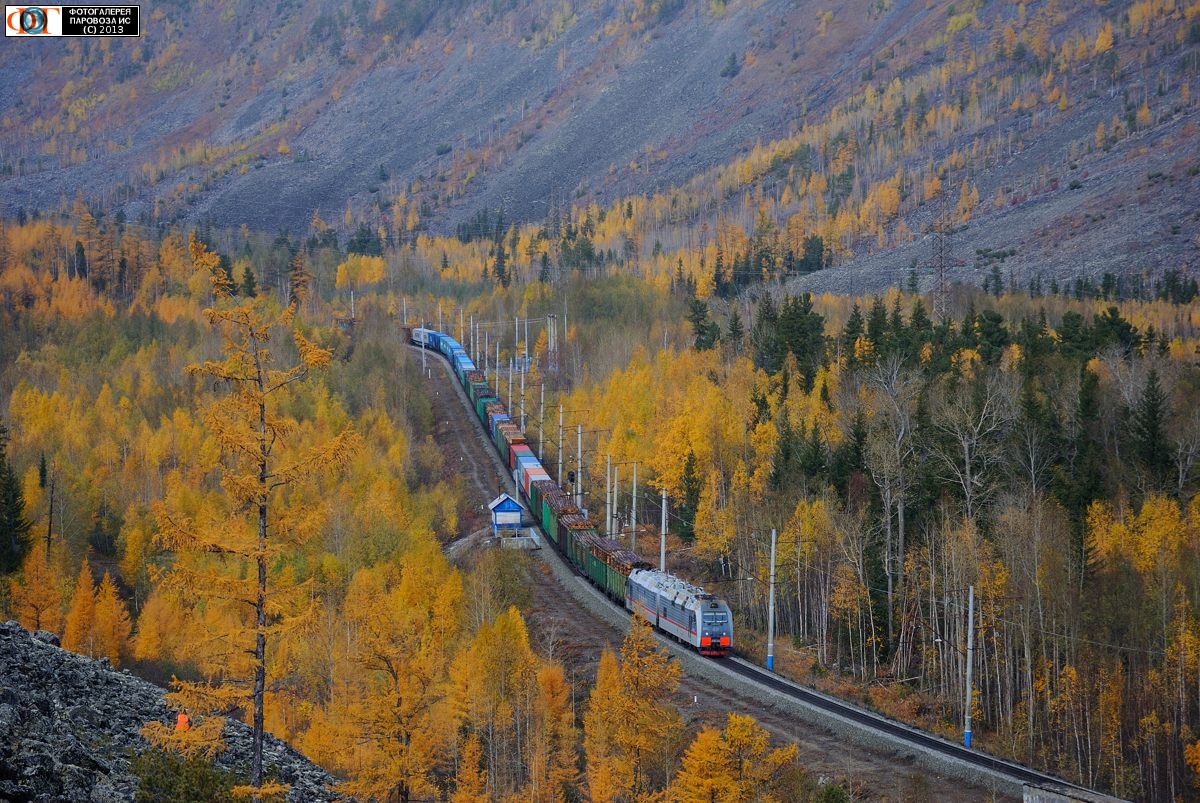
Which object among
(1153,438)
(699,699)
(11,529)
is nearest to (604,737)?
(699,699)

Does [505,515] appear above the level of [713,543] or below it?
above

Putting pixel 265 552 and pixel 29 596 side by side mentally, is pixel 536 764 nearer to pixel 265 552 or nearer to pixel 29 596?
pixel 265 552

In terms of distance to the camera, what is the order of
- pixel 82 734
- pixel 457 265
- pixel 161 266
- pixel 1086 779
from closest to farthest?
pixel 82 734 < pixel 1086 779 < pixel 161 266 < pixel 457 265

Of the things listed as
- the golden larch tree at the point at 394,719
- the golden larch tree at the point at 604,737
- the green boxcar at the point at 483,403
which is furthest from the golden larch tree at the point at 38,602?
the green boxcar at the point at 483,403

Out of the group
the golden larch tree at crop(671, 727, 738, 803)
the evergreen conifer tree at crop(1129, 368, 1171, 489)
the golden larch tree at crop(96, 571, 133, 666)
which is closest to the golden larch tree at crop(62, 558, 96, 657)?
the golden larch tree at crop(96, 571, 133, 666)

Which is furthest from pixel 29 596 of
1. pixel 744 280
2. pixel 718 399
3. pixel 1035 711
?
pixel 744 280

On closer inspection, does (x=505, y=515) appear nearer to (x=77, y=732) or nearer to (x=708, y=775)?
(x=708, y=775)
